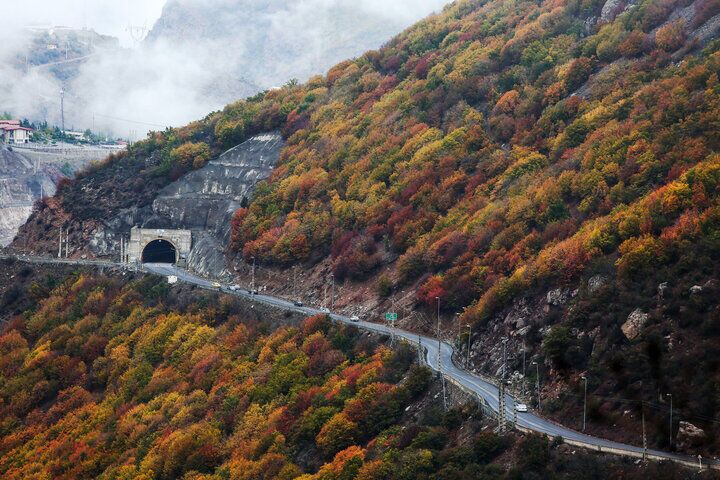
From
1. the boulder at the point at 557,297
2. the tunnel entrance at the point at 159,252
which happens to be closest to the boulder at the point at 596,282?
the boulder at the point at 557,297

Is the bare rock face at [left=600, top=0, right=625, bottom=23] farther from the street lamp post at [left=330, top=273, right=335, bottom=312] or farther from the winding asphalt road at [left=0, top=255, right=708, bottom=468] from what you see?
the winding asphalt road at [left=0, top=255, right=708, bottom=468]

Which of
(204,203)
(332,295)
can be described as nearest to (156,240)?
(204,203)

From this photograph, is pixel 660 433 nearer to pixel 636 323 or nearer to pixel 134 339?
pixel 636 323

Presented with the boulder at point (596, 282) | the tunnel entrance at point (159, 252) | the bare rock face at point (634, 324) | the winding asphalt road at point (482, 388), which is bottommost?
the winding asphalt road at point (482, 388)

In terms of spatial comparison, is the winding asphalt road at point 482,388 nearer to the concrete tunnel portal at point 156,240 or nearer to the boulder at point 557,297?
the boulder at point 557,297

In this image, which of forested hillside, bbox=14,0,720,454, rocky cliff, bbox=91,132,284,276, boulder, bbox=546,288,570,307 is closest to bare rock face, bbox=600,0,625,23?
forested hillside, bbox=14,0,720,454
